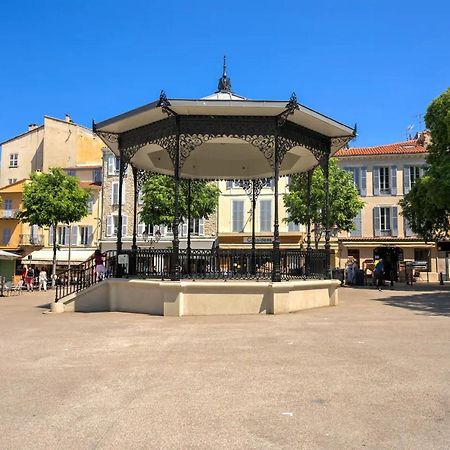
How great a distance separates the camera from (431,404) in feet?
15.5

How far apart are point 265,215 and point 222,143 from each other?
28495 mm

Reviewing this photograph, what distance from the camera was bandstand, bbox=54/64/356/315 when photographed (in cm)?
1162

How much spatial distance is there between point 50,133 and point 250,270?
4269cm

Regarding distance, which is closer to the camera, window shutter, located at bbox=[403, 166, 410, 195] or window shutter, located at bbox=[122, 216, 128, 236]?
window shutter, located at bbox=[403, 166, 410, 195]

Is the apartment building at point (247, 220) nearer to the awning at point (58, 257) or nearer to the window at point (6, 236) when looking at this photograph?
the awning at point (58, 257)

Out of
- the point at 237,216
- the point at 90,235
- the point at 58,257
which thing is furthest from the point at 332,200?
the point at 90,235

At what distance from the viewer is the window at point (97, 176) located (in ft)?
159

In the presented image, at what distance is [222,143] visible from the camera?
15.1 m

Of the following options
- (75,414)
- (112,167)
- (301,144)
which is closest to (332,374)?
(75,414)

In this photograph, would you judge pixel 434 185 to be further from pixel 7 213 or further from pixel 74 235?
pixel 7 213

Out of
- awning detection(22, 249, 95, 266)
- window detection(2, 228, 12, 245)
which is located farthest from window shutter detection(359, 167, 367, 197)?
window detection(2, 228, 12, 245)

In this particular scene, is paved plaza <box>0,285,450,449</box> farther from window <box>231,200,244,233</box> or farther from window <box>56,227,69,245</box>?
window <box>56,227,69,245</box>

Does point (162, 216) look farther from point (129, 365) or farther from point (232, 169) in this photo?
point (129, 365)

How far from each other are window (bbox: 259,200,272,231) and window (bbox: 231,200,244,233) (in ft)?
5.73
